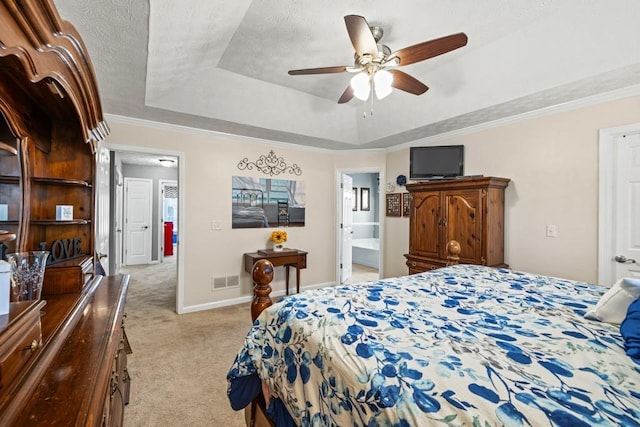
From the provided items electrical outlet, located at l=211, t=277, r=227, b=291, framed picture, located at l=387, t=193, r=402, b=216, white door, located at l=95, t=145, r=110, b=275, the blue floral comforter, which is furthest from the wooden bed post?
framed picture, located at l=387, t=193, r=402, b=216

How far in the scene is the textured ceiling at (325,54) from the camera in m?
1.79

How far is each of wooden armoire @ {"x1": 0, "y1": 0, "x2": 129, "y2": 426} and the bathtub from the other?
5286 millimetres

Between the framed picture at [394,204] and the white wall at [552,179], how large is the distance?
3.88 feet

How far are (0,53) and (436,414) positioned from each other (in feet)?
4.33

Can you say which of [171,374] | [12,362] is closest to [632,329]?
[12,362]

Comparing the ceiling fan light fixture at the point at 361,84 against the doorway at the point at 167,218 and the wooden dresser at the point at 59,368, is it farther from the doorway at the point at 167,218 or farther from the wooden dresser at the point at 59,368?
the doorway at the point at 167,218

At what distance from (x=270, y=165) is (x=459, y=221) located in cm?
261

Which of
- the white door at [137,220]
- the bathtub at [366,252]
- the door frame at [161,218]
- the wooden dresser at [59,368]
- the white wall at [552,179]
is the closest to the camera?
the wooden dresser at [59,368]

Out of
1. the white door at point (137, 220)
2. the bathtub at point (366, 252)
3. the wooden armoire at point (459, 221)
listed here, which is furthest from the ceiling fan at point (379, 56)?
the white door at point (137, 220)

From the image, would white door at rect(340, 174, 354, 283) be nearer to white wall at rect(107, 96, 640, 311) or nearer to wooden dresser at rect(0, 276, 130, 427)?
white wall at rect(107, 96, 640, 311)

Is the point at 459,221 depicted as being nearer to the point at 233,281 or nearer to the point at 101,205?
the point at 233,281

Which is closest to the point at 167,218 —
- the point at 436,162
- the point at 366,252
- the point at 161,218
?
the point at 161,218

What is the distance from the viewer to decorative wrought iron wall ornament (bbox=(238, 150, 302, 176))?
4075 millimetres

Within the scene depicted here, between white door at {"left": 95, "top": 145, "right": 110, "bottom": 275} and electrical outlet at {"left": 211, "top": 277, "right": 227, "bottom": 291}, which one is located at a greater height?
white door at {"left": 95, "top": 145, "right": 110, "bottom": 275}
